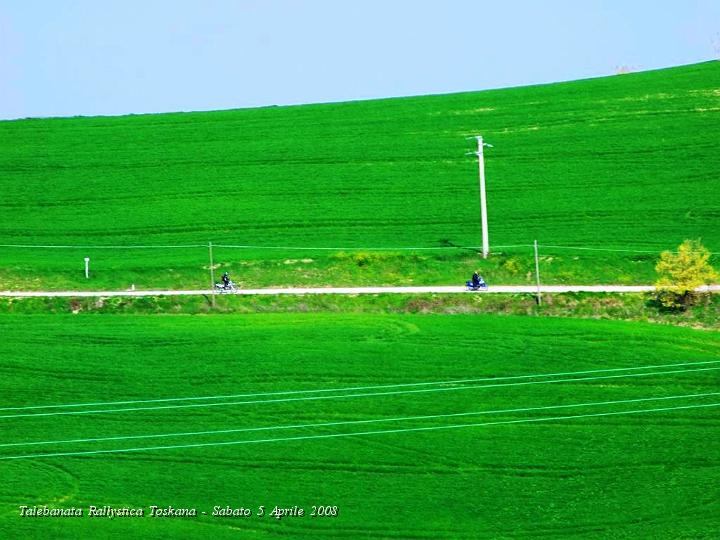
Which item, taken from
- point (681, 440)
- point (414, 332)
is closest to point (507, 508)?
point (681, 440)

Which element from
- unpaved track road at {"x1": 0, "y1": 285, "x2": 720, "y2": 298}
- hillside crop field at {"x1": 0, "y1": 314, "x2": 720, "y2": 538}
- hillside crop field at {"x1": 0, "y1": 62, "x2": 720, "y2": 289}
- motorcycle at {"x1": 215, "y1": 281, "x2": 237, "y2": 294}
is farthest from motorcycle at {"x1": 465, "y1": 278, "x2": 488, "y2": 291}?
motorcycle at {"x1": 215, "y1": 281, "x2": 237, "y2": 294}

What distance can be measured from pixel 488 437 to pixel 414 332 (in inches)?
429

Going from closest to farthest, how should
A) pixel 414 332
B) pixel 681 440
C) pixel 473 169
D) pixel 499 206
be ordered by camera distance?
pixel 681 440, pixel 414 332, pixel 499 206, pixel 473 169

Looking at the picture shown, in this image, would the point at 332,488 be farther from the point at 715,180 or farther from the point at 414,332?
the point at 715,180

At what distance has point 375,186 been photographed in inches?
2795

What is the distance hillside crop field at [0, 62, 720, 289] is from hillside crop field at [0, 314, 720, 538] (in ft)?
32.0

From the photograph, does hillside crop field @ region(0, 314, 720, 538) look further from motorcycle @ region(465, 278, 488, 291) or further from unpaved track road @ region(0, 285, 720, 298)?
motorcycle @ region(465, 278, 488, 291)

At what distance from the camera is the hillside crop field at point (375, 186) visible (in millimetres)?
58906

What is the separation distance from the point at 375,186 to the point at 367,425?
34255mm

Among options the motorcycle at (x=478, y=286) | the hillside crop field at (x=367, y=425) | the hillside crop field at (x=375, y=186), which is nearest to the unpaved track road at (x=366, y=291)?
the motorcycle at (x=478, y=286)

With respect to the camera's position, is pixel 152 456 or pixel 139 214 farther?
pixel 139 214

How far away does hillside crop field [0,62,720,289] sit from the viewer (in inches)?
2319

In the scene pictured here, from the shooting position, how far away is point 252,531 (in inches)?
1246

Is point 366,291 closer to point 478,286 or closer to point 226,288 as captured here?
point 478,286
